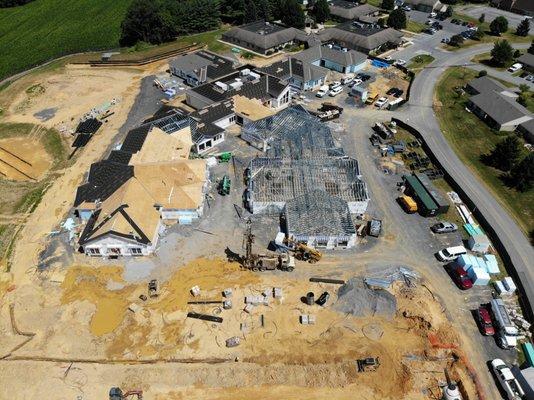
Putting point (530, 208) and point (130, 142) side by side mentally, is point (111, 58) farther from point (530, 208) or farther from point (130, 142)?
point (530, 208)

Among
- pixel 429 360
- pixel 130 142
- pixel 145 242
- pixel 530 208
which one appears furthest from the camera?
pixel 130 142

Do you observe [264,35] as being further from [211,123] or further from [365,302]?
[365,302]

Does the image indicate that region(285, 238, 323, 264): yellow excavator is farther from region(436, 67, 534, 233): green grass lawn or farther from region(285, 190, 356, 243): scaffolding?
region(436, 67, 534, 233): green grass lawn

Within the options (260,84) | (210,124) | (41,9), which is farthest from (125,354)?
(41,9)

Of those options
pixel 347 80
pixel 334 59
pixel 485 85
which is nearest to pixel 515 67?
pixel 485 85

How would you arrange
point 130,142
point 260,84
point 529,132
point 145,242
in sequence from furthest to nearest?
point 260,84 → point 529,132 → point 130,142 → point 145,242

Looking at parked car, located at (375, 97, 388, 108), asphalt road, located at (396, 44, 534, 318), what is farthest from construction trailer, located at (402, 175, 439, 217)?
parked car, located at (375, 97, 388, 108)
